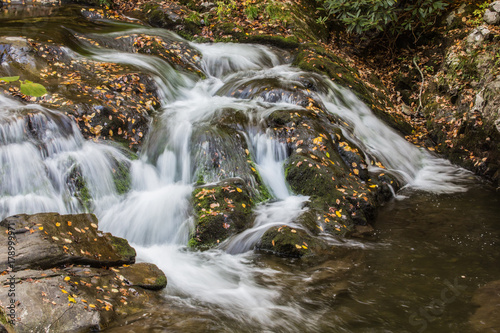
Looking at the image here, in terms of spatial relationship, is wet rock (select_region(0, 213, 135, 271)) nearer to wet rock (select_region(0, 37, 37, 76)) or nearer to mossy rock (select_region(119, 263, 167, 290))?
mossy rock (select_region(119, 263, 167, 290))

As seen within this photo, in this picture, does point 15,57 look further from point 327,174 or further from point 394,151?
point 394,151

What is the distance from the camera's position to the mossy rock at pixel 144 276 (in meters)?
4.33

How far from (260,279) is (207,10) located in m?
10.7

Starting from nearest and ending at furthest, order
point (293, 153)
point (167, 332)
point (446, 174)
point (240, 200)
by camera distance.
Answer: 1. point (167, 332)
2. point (240, 200)
3. point (293, 153)
4. point (446, 174)

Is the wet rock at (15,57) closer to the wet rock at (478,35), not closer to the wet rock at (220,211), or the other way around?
the wet rock at (220,211)

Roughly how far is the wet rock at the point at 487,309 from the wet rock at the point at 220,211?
3205mm

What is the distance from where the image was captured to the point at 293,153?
7.34 meters

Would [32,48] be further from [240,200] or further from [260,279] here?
[260,279]

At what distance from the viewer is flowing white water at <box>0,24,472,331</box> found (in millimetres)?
4820

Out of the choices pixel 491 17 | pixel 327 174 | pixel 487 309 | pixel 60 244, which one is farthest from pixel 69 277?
pixel 491 17

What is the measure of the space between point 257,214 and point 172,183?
1.69 m

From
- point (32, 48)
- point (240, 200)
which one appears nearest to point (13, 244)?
point (240, 200)

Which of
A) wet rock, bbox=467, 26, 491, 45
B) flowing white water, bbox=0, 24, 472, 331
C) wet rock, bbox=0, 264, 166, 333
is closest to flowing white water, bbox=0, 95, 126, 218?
flowing white water, bbox=0, 24, 472, 331

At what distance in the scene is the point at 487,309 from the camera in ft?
13.1
